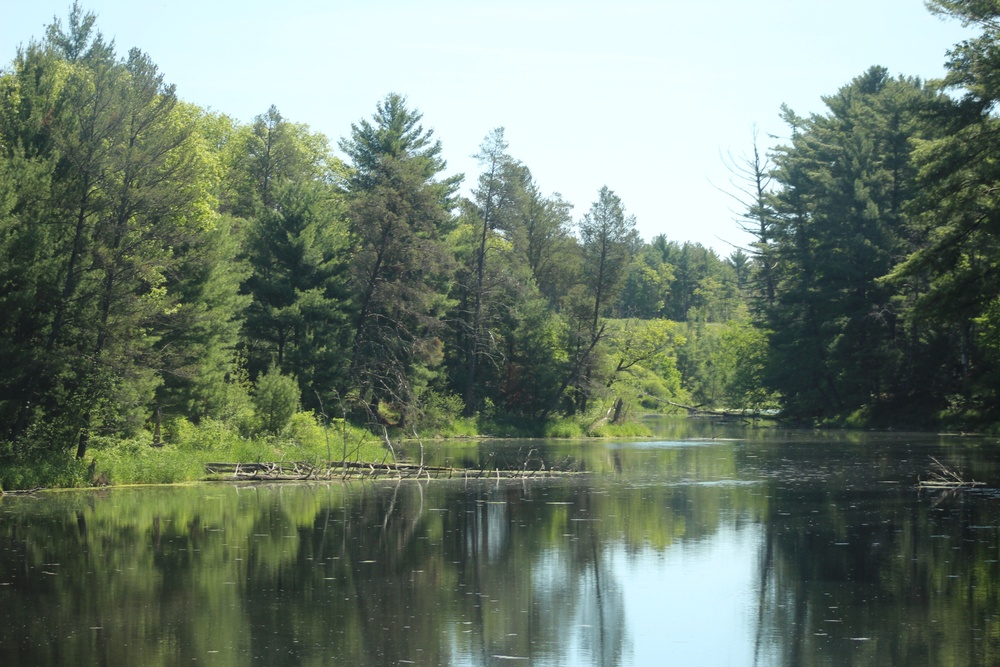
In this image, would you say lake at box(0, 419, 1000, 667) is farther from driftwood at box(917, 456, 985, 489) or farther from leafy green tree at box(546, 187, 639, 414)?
leafy green tree at box(546, 187, 639, 414)

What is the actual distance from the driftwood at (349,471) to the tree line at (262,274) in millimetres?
3139

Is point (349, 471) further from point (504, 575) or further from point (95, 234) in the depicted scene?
point (504, 575)

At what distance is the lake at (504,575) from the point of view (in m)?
13.0

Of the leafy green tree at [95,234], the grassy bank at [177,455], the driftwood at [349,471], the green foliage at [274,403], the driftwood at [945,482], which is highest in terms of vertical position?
the leafy green tree at [95,234]

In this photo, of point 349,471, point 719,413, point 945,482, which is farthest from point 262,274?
point 719,413

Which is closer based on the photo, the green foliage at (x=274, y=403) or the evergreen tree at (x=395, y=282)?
the green foliage at (x=274, y=403)

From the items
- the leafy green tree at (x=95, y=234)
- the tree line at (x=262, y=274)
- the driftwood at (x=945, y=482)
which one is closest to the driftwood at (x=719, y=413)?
the tree line at (x=262, y=274)

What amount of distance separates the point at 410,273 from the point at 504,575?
3892cm

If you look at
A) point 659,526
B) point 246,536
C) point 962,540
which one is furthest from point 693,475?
point 246,536

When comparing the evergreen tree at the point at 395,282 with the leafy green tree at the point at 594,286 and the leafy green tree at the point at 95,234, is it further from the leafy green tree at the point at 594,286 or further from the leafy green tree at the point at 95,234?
the leafy green tree at the point at 95,234

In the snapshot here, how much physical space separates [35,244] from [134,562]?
43.5 feet

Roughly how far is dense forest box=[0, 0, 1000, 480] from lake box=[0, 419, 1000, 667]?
560cm

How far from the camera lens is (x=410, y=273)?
55844 millimetres

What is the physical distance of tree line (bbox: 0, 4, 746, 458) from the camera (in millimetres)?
29375
